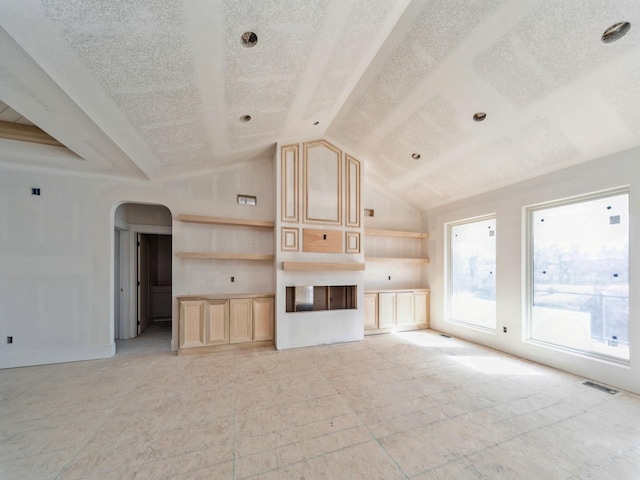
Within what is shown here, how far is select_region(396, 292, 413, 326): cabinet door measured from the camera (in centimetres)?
547

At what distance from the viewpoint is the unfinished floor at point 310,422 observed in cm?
178

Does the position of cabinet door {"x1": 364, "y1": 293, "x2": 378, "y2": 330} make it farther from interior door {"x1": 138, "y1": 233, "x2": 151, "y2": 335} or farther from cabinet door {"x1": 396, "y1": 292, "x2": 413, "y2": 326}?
interior door {"x1": 138, "y1": 233, "x2": 151, "y2": 335}

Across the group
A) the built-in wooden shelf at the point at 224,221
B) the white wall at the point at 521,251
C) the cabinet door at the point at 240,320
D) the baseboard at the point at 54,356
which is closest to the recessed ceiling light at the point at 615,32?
the white wall at the point at 521,251

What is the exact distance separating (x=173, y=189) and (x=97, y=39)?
9.02 feet

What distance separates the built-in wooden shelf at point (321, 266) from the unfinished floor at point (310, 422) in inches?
57.8

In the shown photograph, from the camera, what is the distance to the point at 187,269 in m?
4.29

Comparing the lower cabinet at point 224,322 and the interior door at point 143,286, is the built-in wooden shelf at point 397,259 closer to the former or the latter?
the lower cabinet at point 224,322

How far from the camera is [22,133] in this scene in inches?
126

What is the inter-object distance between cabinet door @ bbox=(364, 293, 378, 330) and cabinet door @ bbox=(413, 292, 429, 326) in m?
1.03

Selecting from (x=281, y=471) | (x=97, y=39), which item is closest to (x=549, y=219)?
(x=281, y=471)

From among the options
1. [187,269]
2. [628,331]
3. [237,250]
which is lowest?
[628,331]

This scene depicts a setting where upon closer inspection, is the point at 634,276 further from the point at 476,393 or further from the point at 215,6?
the point at 215,6

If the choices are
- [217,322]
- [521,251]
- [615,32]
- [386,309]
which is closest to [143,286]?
[217,322]

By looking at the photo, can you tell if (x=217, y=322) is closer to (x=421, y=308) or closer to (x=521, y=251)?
(x=421, y=308)
